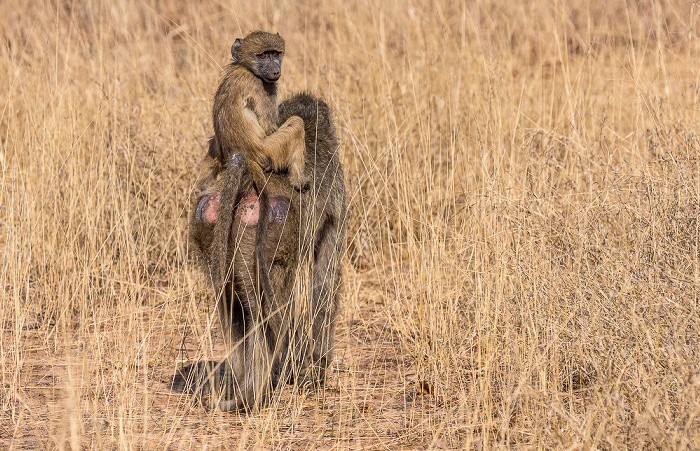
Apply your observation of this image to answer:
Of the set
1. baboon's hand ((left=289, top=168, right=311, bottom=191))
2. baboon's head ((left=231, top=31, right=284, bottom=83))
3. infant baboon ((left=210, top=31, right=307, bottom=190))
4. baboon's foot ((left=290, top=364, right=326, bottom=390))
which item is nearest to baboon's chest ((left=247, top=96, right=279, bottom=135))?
infant baboon ((left=210, top=31, right=307, bottom=190))

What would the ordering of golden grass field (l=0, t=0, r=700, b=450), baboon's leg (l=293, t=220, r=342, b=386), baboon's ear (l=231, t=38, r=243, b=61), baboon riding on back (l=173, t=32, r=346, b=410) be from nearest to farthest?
1. golden grass field (l=0, t=0, r=700, b=450)
2. baboon riding on back (l=173, t=32, r=346, b=410)
3. baboon's ear (l=231, t=38, r=243, b=61)
4. baboon's leg (l=293, t=220, r=342, b=386)

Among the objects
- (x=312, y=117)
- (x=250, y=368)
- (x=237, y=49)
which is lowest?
(x=250, y=368)

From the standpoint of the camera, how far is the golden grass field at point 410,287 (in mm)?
3471

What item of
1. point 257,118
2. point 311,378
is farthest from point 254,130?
point 311,378

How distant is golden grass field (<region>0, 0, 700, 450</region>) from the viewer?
3.47 metres

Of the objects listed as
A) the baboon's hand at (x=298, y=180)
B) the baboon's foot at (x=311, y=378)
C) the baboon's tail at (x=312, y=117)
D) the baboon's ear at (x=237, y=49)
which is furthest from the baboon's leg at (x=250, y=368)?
the baboon's ear at (x=237, y=49)

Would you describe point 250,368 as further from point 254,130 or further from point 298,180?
point 254,130

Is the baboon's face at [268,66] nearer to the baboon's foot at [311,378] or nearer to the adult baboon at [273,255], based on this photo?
the adult baboon at [273,255]

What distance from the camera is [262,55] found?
398 centimetres

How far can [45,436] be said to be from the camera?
3.71 metres

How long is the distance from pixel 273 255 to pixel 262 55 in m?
0.95

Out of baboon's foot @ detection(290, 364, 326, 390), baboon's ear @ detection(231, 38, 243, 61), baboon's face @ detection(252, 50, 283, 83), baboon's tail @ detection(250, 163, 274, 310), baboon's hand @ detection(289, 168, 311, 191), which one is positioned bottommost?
baboon's foot @ detection(290, 364, 326, 390)

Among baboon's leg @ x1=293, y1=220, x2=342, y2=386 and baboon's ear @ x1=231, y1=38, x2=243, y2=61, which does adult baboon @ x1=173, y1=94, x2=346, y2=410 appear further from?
baboon's ear @ x1=231, y1=38, x2=243, y2=61

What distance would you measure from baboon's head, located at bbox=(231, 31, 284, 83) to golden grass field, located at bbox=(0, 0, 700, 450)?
1212mm
